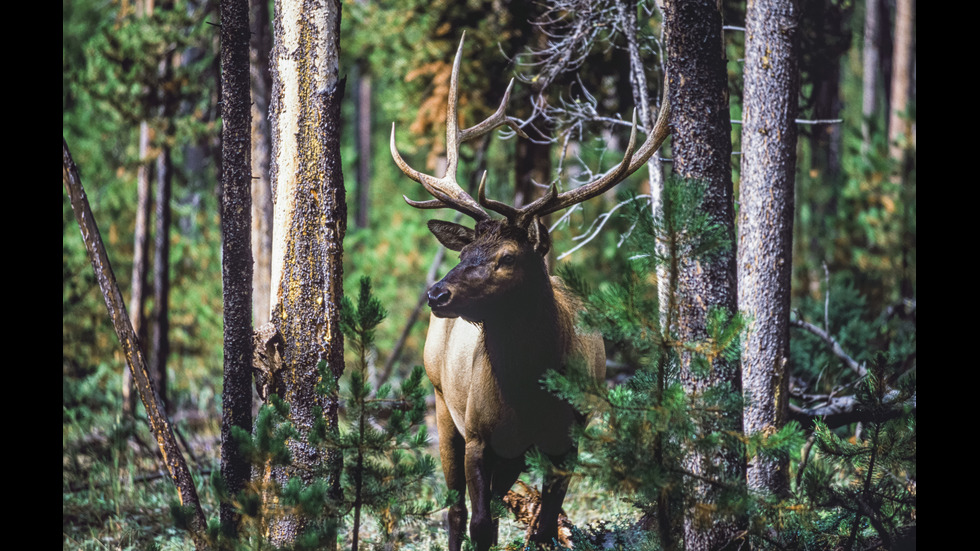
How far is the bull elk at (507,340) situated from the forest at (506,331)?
0.06ft

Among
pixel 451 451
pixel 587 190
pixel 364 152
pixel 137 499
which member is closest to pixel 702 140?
pixel 587 190

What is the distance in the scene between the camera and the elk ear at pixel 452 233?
18.5 ft

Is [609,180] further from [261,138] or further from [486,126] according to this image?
[261,138]

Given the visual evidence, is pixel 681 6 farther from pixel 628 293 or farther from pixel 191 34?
pixel 191 34

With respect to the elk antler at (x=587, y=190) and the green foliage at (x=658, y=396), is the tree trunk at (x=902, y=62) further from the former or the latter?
the green foliage at (x=658, y=396)

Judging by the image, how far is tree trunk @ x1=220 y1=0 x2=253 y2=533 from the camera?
203 inches

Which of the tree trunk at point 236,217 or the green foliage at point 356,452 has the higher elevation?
the tree trunk at point 236,217

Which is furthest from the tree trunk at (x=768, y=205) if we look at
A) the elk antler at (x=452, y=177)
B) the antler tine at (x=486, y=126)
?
the elk antler at (x=452, y=177)

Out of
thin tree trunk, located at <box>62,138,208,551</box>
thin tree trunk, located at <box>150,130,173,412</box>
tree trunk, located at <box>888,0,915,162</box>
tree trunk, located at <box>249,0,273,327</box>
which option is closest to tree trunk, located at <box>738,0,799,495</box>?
thin tree trunk, located at <box>62,138,208,551</box>

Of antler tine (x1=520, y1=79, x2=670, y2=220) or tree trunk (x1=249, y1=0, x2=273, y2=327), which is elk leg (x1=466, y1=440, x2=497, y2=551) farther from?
tree trunk (x1=249, y1=0, x2=273, y2=327)

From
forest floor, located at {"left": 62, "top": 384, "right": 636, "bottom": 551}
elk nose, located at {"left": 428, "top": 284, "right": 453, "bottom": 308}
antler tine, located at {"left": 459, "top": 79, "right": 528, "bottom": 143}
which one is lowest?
forest floor, located at {"left": 62, "top": 384, "right": 636, "bottom": 551}

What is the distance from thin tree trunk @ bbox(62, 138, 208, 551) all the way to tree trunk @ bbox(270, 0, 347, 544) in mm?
646

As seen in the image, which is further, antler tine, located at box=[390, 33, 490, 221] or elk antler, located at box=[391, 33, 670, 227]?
antler tine, located at box=[390, 33, 490, 221]
